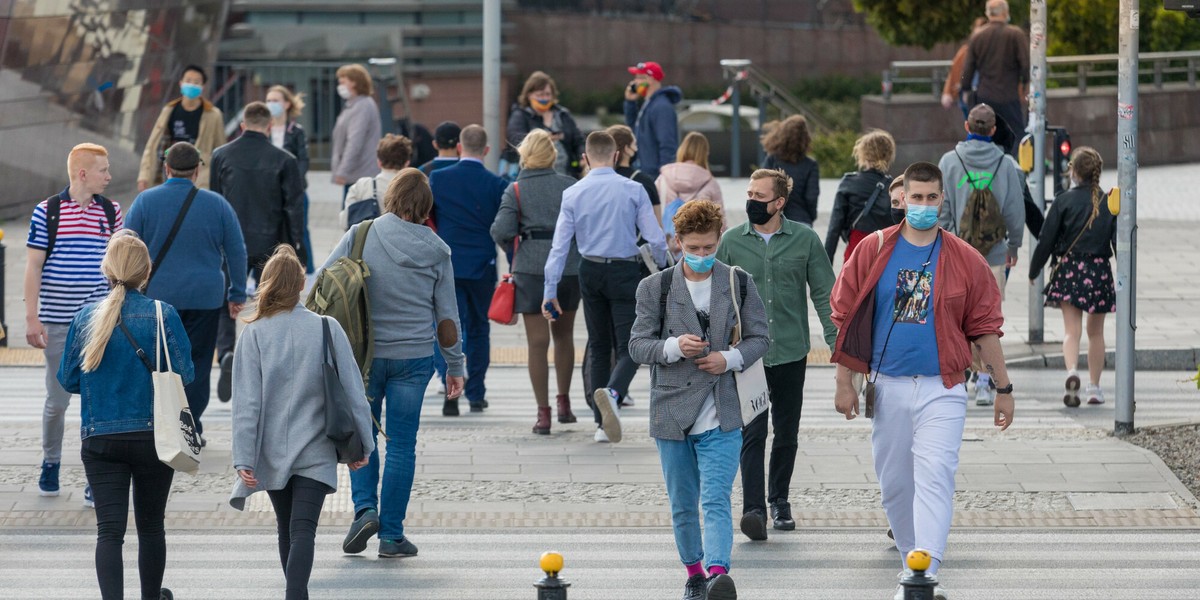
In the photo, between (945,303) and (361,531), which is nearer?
(945,303)

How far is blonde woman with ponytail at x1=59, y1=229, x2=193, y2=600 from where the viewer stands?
6.51 metres

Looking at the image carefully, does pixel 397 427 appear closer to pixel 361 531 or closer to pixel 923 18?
pixel 361 531

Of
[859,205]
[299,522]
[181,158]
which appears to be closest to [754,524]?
[299,522]

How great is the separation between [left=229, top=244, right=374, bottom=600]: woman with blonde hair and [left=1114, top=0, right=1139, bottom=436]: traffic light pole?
5284mm

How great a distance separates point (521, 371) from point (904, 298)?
20.9 feet

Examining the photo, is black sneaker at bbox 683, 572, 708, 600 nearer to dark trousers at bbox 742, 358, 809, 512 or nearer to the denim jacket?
dark trousers at bbox 742, 358, 809, 512

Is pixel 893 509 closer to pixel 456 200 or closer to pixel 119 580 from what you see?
pixel 119 580

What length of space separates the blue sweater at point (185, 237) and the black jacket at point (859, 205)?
3415mm

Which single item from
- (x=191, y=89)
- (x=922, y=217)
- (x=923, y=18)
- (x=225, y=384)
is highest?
(x=923, y=18)

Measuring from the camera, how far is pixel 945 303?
6707 millimetres

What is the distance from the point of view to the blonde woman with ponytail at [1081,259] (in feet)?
36.0

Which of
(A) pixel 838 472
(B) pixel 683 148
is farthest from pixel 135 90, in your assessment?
(A) pixel 838 472

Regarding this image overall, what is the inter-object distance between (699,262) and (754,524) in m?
1.57

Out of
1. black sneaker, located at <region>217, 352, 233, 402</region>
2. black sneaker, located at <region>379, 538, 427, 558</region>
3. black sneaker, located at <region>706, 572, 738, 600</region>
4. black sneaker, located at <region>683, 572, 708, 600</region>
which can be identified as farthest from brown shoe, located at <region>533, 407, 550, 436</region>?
black sneaker, located at <region>706, 572, 738, 600</region>
